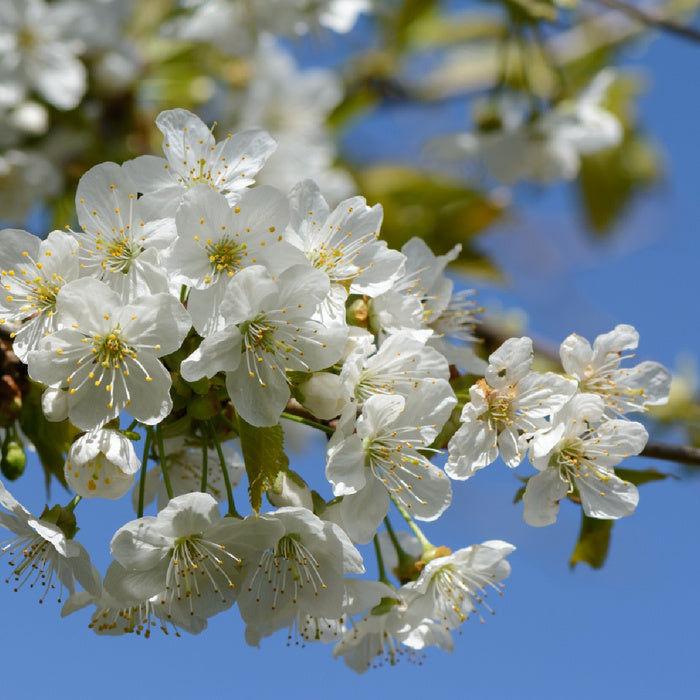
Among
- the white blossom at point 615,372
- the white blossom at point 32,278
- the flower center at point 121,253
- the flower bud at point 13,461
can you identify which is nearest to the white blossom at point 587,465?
the white blossom at point 615,372

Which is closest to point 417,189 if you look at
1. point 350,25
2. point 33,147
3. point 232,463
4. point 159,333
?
point 350,25

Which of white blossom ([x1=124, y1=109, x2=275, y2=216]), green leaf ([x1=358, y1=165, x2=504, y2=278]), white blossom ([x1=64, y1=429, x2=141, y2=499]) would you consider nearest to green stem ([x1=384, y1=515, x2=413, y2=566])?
white blossom ([x1=64, y1=429, x2=141, y2=499])

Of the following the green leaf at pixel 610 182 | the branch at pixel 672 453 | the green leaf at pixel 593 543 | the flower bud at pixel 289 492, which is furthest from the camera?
the green leaf at pixel 610 182

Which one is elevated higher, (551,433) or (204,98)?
(551,433)

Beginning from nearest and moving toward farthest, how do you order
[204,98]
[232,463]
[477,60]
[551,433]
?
[551,433]
[232,463]
[204,98]
[477,60]

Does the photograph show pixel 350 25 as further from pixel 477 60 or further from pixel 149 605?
pixel 149 605

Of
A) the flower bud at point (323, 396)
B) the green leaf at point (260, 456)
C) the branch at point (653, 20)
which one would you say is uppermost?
the branch at point (653, 20)

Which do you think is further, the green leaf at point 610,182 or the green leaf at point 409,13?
the green leaf at point 610,182

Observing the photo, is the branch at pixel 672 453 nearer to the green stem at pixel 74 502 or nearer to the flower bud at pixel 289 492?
the flower bud at pixel 289 492
